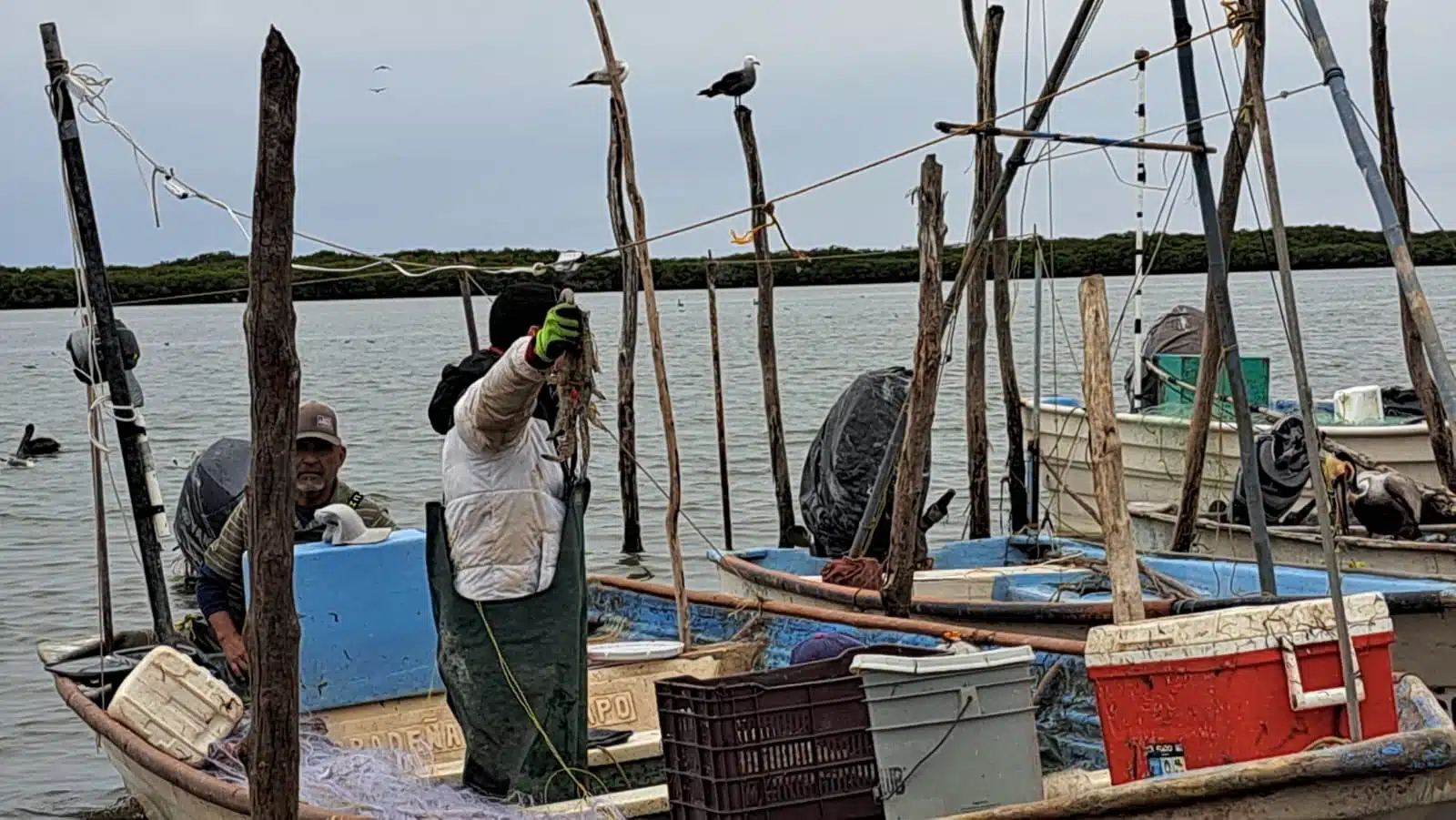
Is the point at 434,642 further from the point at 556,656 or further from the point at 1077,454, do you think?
the point at 1077,454

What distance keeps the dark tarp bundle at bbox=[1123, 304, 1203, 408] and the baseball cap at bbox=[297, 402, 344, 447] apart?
866 cm

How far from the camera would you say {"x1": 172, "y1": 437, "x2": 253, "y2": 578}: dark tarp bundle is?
11227mm

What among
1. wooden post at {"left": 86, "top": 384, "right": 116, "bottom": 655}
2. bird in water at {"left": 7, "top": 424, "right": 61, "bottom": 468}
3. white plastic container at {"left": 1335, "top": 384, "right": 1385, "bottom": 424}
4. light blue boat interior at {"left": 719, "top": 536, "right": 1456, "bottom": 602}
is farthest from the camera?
bird in water at {"left": 7, "top": 424, "right": 61, "bottom": 468}

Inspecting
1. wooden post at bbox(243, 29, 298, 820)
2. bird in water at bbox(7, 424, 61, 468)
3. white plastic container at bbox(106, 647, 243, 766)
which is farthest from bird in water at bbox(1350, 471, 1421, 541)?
bird in water at bbox(7, 424, 61, 468)

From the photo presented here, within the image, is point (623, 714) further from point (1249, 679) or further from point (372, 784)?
point (1249, 679)

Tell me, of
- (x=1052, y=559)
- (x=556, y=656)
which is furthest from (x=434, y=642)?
(x=1052, y=559)

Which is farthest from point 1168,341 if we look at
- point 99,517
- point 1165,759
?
point 1165,759

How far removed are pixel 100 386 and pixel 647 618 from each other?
292 centimetres

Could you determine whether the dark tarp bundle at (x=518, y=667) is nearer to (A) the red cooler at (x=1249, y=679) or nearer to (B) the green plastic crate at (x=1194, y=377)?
(A) the red cooler at (x=1249, y=679)

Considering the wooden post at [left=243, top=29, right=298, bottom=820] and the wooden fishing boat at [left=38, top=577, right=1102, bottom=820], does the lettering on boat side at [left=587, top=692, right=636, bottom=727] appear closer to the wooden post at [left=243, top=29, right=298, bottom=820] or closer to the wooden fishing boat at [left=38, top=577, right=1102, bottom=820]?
the wooden fishing boat at [left=38, top=577, right=1102, bottom=820]

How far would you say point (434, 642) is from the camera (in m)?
7.28

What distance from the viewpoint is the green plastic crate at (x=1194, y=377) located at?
1325 centimetres

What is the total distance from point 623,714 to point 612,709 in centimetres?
5

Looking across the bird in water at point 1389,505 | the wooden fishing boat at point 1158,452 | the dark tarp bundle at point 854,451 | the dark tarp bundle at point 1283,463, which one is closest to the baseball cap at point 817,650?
the bird in water at point 1389,505
